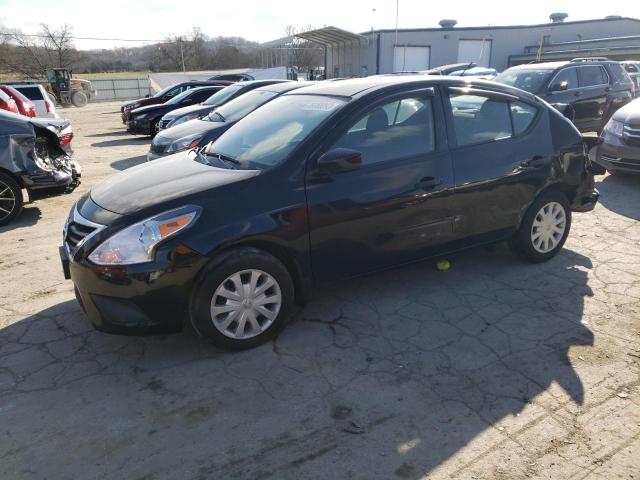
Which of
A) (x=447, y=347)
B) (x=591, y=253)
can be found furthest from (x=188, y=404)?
(x=591, y=253)

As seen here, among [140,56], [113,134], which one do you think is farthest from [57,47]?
[113,134]

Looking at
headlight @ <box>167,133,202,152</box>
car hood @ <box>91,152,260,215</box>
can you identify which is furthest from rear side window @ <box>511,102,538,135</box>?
headlight @ <box>167,133,202,152</box>

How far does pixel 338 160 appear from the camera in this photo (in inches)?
132

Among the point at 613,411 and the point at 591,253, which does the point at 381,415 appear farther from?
the point at 591,253

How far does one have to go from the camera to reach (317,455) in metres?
2.46

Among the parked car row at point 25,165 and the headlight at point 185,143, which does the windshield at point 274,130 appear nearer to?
the parked car row at point 25,165

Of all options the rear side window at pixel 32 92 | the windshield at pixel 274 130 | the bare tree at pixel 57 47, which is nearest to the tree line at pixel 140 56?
the bare tree at pixel 57 47

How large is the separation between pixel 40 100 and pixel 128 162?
8779 millimetres

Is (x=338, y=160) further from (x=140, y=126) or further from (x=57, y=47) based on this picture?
(x=57, y=47)

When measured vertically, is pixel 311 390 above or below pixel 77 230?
below

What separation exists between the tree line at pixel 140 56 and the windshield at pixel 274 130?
4858cm

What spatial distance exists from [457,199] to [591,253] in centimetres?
200

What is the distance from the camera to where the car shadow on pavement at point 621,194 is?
6.47 meters

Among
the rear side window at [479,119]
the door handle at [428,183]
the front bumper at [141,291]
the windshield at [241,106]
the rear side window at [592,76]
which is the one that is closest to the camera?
the front bumper at [141,291]
